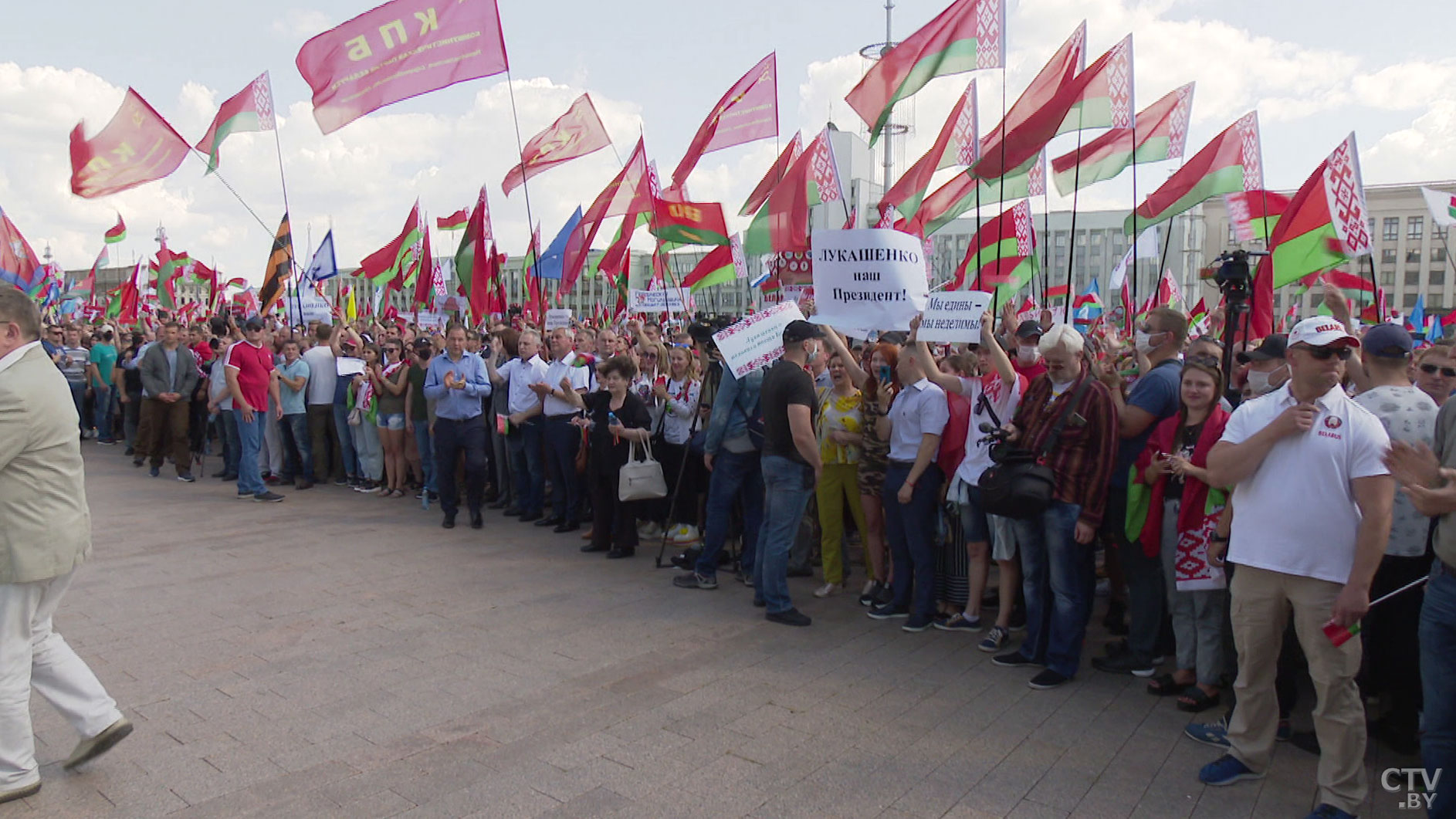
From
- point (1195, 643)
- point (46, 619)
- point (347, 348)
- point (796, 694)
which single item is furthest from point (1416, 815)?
point (347, 348)

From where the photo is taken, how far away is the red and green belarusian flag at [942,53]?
8.80 metres

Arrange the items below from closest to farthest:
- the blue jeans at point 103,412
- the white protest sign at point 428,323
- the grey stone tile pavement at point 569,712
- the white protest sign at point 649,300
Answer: the grey stone tile pavement at point 569,712 < the white protest sign at point 649,300 < the white protest sign at point 428,323 < the blue jeans at point 103,412

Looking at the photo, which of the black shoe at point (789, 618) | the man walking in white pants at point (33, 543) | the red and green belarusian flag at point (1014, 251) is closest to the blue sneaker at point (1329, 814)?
the black shoe at point (789, 618)

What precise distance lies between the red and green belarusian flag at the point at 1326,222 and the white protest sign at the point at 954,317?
14.1 feet

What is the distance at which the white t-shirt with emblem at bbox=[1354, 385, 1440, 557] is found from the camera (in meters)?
4.26

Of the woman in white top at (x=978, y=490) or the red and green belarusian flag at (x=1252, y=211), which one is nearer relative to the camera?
the woman in white top at (x=978, y=490)

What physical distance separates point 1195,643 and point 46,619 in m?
5.48

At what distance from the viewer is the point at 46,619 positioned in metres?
3.99

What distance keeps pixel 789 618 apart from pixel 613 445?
279 centimetres

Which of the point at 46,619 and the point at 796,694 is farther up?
the point at 46,619

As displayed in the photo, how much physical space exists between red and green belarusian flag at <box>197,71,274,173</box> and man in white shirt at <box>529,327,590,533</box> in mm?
6394

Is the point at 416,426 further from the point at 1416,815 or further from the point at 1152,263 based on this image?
the point at 1152,263

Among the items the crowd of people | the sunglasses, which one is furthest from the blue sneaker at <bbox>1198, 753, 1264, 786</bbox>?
the sunglasses

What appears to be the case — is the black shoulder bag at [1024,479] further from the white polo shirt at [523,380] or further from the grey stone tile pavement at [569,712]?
the white polo shirt at [523,380]
